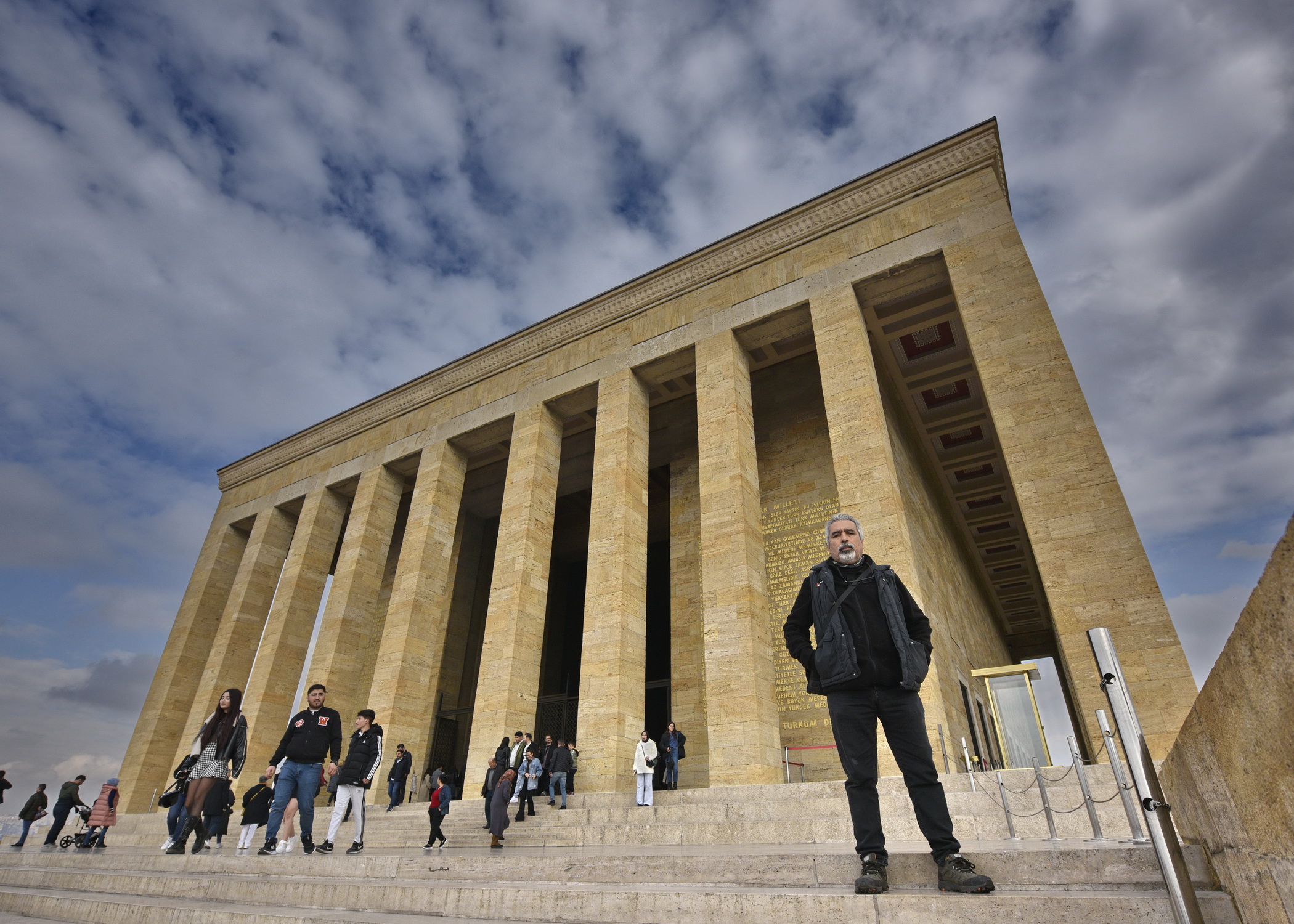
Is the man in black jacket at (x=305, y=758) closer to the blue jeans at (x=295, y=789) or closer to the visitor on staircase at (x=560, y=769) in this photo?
the blue jeans at (x=295, y=789)

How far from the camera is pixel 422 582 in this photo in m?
16.3

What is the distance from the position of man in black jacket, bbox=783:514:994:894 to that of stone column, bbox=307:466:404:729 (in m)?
14.1

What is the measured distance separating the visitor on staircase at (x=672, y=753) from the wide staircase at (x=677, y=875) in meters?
2.28

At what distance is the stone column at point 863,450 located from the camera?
10.3 metres

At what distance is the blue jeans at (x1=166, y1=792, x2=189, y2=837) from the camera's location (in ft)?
24.9

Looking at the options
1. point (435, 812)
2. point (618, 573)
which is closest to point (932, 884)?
point (435, 812)

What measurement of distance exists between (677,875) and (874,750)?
5.48 feet

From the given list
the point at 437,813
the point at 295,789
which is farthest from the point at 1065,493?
the point at 295,789

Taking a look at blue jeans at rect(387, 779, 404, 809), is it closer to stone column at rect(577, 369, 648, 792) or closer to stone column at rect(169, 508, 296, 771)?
stone column at rect(577, 369, 648, 792)

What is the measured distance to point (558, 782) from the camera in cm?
1097

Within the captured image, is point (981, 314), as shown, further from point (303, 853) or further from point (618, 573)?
point (303, 853)

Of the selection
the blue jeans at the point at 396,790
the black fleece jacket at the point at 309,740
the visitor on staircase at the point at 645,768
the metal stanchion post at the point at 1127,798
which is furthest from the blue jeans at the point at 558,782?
the metal stanchion post at the point at 1127,798

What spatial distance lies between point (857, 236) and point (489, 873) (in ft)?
41.7

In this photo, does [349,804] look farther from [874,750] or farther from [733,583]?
[733,583]
